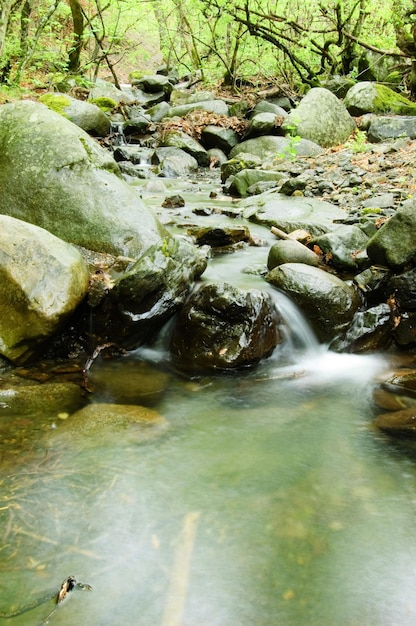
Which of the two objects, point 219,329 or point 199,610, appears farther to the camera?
point 219,329

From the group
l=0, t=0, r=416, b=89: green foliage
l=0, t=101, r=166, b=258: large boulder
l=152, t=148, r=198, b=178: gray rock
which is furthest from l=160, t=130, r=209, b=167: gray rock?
l=0, t=101, r=166, b=258: large boulder

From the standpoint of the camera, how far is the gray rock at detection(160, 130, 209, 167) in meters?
12.8

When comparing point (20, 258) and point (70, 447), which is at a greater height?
point (20, 258)

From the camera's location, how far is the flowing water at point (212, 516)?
1896mm

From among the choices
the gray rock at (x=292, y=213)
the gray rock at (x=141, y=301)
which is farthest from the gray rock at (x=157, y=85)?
the gray rock at (x=141, y=301)

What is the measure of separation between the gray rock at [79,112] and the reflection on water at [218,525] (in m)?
10.6

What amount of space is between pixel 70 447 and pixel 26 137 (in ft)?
11.3

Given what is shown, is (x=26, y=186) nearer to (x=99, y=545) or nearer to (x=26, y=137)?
(x=26, y=137)

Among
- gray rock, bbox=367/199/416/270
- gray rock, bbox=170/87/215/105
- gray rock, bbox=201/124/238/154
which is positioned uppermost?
gray rock, bbox=170/87/215/105

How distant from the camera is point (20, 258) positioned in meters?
3.53

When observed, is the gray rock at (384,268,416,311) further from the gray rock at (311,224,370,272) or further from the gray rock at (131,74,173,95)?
the gray rock at (131,74,173,95)

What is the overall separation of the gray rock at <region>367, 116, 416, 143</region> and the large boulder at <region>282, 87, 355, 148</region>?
795mm

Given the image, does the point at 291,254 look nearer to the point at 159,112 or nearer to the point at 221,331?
the point at 221,331

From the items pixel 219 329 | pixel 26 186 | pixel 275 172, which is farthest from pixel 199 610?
pixel 275 172
